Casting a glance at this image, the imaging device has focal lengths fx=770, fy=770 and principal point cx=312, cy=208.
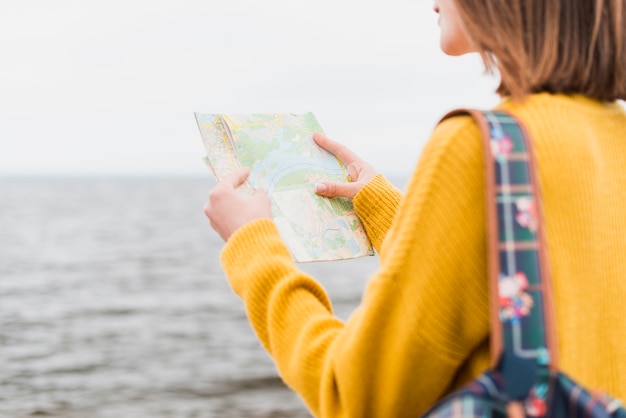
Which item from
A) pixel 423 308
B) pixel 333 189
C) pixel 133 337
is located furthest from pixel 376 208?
pixel 133 337

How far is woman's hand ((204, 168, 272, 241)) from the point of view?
130 centimetres

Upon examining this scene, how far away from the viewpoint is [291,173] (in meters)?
1.58

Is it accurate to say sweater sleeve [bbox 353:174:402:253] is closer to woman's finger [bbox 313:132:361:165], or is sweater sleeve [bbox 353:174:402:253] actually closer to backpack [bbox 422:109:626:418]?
woman's finger [bbox 313:132:361:165]

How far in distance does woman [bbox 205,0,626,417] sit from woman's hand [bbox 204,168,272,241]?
276 mm

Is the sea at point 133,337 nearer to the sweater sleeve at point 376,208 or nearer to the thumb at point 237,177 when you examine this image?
the sweater sleeve at point 376,208

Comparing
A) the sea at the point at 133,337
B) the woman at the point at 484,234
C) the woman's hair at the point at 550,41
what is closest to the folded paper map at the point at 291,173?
the woman at the point at 484,234

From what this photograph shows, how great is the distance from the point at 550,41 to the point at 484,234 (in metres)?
0.27

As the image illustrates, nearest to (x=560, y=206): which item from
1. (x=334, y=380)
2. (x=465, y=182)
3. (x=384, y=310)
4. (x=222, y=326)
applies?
(x=465, y=182)

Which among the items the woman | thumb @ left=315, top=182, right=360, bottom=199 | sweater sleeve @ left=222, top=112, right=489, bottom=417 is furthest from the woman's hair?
thumb @ left=315, top=182, right=360, bottom=199

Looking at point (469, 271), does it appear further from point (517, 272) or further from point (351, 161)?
point (351, 161)

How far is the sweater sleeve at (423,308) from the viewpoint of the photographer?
37.7 inches

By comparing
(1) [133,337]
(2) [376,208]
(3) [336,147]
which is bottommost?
(1) [133,337]

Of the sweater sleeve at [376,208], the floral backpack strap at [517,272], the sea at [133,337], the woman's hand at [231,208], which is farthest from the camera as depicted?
the sea at [133,337]

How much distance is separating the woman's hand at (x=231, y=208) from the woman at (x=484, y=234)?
0.28 metres
